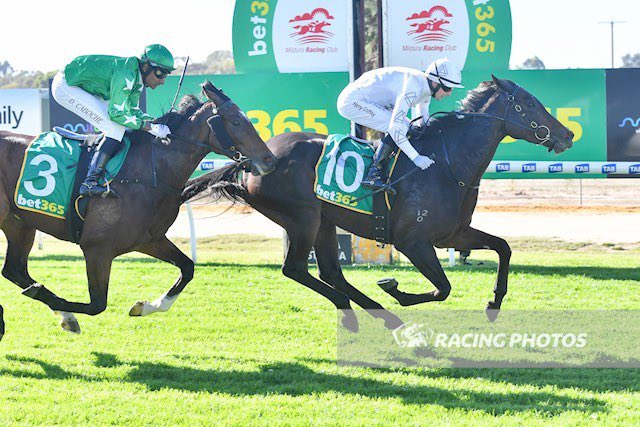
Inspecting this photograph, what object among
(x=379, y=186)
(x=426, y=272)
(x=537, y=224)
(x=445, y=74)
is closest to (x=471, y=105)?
(x=445, y=74)

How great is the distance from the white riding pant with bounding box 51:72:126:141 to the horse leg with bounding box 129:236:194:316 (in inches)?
33.5

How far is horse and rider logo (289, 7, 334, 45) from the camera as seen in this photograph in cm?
1164

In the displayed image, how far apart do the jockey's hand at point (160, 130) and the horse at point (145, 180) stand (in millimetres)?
60

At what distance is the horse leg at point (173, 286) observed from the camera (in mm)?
6755

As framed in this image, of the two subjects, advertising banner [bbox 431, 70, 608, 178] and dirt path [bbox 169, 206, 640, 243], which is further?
dirt path [bbox 169, 206, 640, 243]

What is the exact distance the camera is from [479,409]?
500 centimetres

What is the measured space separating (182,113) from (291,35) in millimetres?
5517

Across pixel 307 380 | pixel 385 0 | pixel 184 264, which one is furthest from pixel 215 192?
pixel 385 0

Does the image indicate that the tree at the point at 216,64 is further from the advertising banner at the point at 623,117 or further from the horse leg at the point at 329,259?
the horse leg at the point at 329,259

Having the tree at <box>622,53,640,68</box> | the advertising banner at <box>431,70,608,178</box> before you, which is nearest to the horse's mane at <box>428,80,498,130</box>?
the advertising banner at <box>431,70,608,178</box>

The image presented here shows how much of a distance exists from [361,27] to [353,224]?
5.23 metres

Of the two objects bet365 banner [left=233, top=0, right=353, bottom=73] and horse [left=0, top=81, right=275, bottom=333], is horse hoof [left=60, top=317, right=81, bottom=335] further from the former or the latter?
bet365 banner [left=233, top=0, right=353, bottom=73]

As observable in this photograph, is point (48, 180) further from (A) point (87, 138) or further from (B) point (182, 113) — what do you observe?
(B) point (182, 113)

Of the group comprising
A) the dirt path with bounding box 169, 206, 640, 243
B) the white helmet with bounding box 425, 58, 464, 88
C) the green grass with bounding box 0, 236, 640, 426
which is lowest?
the dirt path with bounding box 169, 206, 640, 243
